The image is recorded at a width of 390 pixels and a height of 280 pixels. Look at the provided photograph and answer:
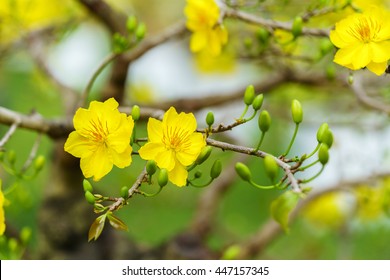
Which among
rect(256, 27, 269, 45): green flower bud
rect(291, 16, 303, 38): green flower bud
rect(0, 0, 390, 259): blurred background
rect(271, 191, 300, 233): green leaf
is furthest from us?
rect(0, 0, 390, 259): blurred background

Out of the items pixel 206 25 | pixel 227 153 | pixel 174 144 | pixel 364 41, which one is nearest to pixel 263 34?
pixel 206 25

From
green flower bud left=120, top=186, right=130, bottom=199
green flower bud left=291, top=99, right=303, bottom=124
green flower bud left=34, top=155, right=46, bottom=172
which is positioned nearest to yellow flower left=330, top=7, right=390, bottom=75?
green flower bud left=291, top=99, right=303, bottom=124

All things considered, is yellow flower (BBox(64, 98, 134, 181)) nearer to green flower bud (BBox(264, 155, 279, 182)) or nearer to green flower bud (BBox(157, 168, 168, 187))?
green flower bud (BBox(157, 168, 168, 187))

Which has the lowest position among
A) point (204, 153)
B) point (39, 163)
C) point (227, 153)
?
point (227, 153)

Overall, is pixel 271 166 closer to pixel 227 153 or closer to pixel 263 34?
pixel 263 34

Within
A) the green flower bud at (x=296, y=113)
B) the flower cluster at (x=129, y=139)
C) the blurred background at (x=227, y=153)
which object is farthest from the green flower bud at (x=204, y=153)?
the blurred background at (x=227, y=153)

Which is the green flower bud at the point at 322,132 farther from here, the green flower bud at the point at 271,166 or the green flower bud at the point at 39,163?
the green flower bud at the point at 39,163
